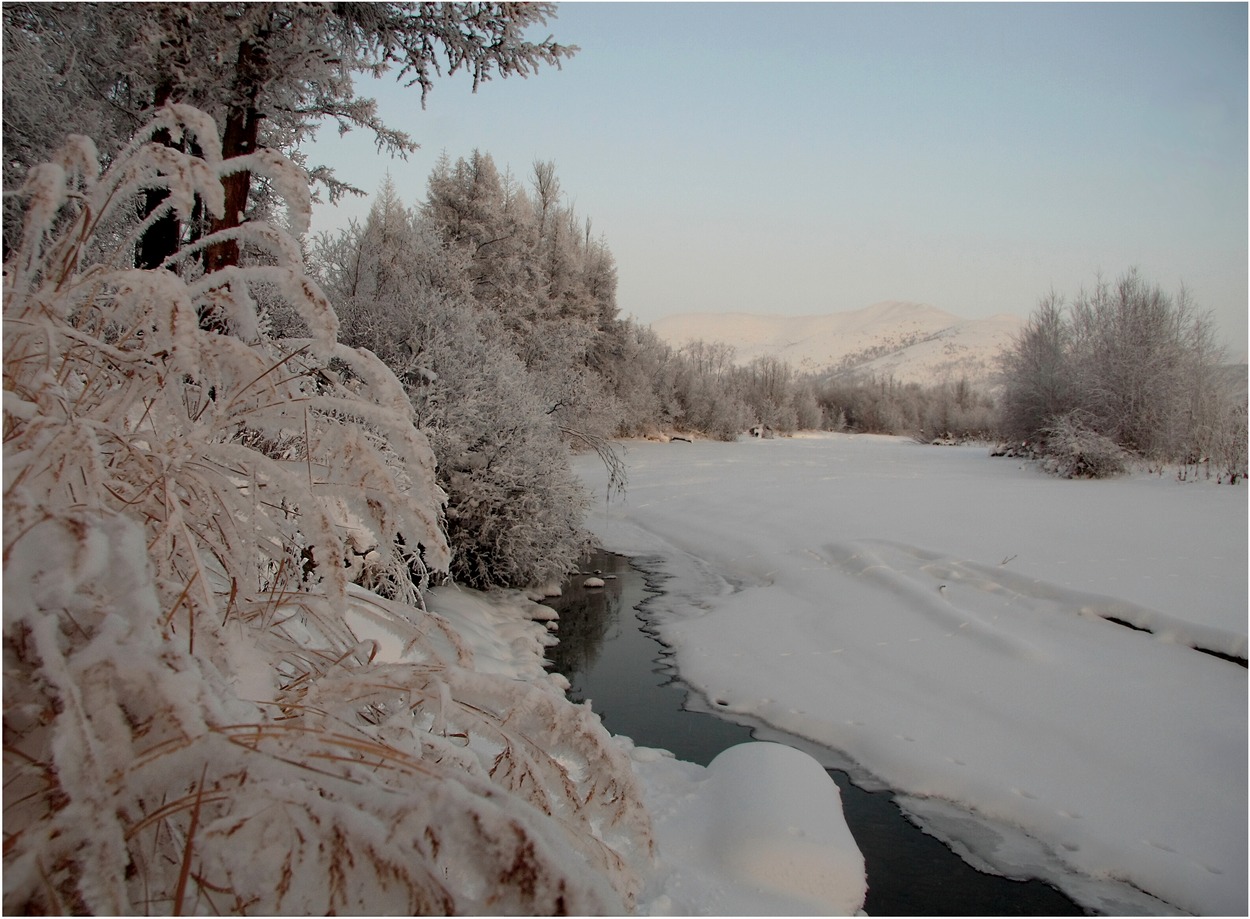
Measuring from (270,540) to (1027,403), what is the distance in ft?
75.8

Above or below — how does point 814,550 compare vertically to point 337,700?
below

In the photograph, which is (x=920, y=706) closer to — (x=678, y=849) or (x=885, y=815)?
(x=885, y=815)

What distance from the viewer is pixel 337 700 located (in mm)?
830

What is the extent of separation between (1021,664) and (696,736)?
7.10 feet

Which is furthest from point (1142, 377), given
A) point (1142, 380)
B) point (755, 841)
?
point (755, 841)

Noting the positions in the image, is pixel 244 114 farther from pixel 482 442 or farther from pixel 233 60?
pixel 482 442

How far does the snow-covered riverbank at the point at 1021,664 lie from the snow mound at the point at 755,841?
0.70 metres

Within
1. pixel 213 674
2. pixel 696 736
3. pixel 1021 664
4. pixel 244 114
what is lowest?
pixel 696 736

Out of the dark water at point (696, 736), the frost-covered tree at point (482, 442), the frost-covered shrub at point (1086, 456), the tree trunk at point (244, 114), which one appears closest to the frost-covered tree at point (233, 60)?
the tree trunk at point (244, 114)

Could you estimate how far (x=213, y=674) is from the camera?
72cm

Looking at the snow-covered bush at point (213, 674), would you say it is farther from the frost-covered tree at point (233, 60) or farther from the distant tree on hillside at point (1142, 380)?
the distant tree on hillside at point (1142, 380)

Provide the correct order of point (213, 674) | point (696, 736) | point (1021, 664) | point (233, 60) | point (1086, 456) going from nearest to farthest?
point (213, 674) → point (696, 736) → point (1021, 664) → point (233, 60) → point (1086, 456)

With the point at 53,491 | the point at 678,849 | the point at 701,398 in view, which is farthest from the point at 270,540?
the point at 701,398

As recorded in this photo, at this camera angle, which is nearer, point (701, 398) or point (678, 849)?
point (678, 849)
